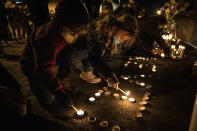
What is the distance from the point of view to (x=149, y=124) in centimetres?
227

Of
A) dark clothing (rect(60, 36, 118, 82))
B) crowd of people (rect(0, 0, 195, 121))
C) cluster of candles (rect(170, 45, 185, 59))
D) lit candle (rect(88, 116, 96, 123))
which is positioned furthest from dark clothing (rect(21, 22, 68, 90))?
cluster of candles (rect(170, 45, 185, 59))

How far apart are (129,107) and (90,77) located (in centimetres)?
149

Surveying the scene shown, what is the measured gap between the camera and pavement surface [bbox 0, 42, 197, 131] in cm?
224

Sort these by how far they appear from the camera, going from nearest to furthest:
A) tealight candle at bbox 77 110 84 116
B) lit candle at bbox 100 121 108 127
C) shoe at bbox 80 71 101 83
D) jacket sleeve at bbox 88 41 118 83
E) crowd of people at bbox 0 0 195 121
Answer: crowd of people at bbox 0 0 195 121 → lit candle at bbox 100 121 108 127 → tealight candle at bbox 77 110 84 116 → jacket sleeve at bbox 88 41 118 83 → shoe at bbox 80 71 101 83

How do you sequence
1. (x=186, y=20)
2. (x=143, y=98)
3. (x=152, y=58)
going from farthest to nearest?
(x=186, y=20) → (x=152, y=58) → (x=143, y=98)

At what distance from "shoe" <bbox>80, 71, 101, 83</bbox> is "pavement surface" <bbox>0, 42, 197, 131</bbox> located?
0.16m

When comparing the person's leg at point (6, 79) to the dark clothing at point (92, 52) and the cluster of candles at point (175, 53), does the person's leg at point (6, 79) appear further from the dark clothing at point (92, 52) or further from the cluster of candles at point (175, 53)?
the cluster of candles at point (175, 53)

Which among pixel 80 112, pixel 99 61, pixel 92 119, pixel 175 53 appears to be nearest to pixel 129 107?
pixel 92 119

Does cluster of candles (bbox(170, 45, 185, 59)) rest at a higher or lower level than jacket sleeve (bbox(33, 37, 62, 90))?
lower

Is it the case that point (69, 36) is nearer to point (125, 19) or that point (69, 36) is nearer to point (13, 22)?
point (125, 19)

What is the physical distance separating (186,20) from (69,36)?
803 cm

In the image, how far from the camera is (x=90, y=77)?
12.7 feet

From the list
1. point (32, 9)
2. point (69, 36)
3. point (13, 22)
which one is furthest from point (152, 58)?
point (13, 22)

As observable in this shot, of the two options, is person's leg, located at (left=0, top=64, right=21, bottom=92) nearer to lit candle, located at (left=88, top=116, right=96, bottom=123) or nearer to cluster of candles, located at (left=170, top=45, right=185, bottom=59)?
lit candle, located at (left=88, top=116, right=96, bottom=123)
